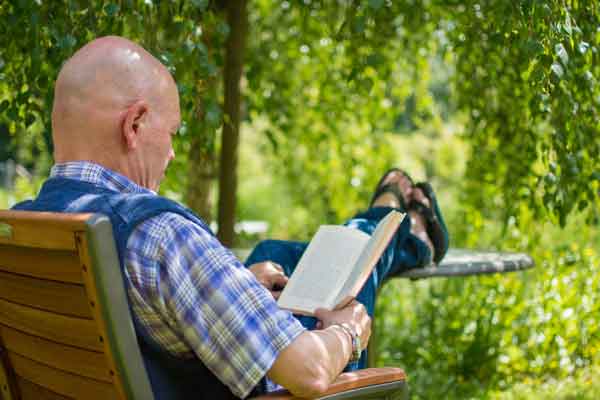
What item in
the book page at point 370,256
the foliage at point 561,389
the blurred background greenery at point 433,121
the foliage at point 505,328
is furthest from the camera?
the foliage at point 505,328

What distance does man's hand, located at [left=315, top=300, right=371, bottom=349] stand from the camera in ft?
5.37

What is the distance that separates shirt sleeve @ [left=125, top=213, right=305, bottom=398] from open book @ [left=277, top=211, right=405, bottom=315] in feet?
1.25

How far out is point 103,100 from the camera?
1.48 m

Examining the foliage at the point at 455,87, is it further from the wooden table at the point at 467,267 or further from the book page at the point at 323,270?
the book page at the point at 323,270

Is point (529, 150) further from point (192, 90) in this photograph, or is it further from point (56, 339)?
point (56, 339)

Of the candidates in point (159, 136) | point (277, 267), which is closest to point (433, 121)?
point (277, 267)

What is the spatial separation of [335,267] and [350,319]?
1.02 ft

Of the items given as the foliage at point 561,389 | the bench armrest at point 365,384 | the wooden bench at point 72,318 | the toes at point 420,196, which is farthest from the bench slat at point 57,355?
the foliage at point 561,389

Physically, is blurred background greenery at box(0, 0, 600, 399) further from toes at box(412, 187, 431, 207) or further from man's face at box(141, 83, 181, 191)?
man's face at box(141, 83, 181, 191)

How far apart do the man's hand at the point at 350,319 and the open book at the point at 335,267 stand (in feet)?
0.12

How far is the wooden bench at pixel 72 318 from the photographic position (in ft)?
4.06

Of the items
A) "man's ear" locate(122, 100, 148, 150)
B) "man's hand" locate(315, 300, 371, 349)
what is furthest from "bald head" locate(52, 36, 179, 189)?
"man's hand" locate(315, 300, 371, 349)

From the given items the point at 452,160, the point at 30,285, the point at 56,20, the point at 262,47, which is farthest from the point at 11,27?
the point at 452,160

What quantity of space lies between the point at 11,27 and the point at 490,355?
2.47m
